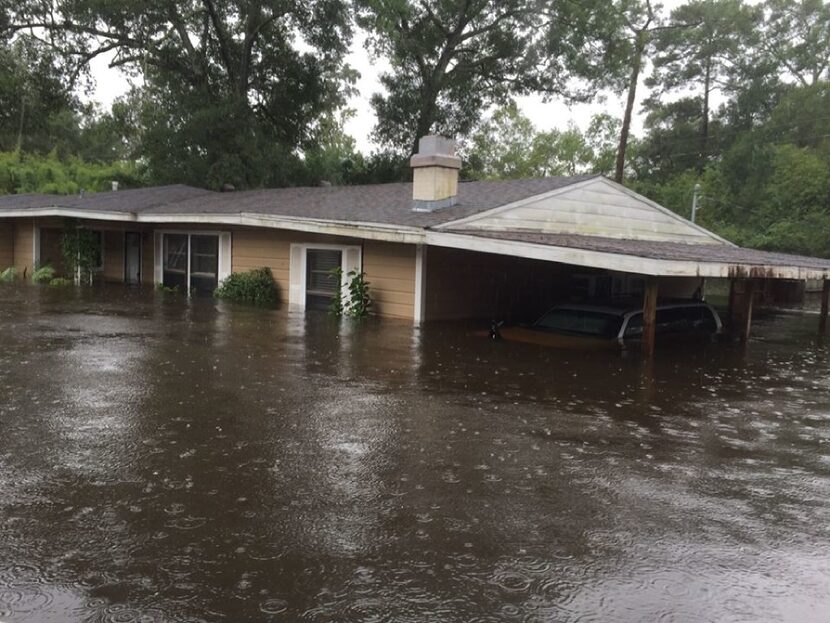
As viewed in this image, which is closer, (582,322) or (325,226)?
(582,322)

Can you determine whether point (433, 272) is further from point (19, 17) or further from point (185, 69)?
point (19, 17)

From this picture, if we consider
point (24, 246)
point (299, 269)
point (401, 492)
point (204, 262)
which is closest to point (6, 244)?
point (24, 246)

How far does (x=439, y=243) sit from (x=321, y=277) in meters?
5.20

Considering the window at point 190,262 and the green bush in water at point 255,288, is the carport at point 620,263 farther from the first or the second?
the window at point 190,262

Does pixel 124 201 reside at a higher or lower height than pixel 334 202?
higher

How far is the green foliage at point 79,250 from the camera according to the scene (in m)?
22.5

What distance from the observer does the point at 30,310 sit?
591 inches

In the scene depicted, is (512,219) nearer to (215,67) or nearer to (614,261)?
(614,261)

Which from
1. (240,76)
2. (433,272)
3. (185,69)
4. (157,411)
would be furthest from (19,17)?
(157,411)

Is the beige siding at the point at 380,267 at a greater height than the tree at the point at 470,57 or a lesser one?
lesser

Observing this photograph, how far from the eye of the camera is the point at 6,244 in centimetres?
2611

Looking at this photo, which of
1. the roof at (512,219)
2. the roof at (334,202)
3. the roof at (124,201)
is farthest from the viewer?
the roof at (124,201)

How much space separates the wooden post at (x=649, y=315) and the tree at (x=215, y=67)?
22.2 m

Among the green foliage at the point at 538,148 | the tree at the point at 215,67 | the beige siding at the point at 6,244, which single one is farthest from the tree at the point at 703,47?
the beige siding at the point at 6,244
